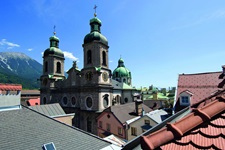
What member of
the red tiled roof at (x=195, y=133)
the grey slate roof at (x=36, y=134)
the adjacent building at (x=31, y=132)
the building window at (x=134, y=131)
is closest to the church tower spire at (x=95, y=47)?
the building window at (x=134, y=131)

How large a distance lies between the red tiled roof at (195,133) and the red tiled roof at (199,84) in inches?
620

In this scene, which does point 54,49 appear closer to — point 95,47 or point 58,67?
point 58,67

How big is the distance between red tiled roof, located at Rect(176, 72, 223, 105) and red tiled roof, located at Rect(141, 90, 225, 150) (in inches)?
620

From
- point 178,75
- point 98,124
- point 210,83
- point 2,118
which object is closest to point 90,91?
point 98,124

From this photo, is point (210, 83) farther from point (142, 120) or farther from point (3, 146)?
point (3, 146)

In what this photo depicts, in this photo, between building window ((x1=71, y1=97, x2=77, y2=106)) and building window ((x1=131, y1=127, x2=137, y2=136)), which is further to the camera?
building window ((x1=71, y1=97, x2=77, y2=106))

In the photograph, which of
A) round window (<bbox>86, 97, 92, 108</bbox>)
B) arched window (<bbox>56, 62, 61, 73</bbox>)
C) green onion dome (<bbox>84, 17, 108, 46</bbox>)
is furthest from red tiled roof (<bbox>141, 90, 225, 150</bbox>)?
arched window (<bbox>56, 62, 61, 73</bbox>)

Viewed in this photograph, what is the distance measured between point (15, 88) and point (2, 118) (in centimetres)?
189

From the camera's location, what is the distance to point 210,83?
1738cm

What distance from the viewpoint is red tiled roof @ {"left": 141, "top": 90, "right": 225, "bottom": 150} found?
6.43 feet

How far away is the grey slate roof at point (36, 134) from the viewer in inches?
230

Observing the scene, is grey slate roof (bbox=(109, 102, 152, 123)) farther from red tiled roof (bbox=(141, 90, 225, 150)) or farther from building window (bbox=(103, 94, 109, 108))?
red tiled roof (bbox=(141, 90, 225, 150))

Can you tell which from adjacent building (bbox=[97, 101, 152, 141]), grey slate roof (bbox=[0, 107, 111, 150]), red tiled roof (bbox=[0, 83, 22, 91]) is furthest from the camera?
adjacent building (bbox=[97, 101, 152, 141])

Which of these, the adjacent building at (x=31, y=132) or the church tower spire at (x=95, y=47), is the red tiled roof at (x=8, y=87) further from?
the church tower spire at (x=95, y=47)
